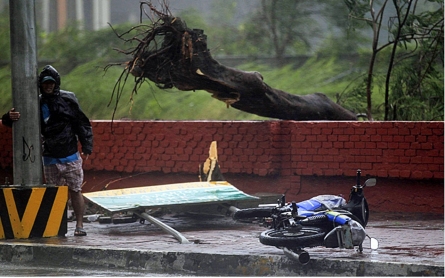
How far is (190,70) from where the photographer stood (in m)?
9.84

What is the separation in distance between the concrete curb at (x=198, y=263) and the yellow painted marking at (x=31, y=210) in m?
0.28

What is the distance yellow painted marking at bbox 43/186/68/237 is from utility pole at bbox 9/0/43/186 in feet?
0.86

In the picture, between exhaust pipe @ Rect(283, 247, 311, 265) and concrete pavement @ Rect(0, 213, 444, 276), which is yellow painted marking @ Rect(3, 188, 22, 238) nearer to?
concrete pavement @ Rect(0, 213, 444, 276)

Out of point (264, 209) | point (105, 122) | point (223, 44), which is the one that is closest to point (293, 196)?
point (105, 122)

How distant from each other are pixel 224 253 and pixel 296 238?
773 millimetres

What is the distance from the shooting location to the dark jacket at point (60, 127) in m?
8.62

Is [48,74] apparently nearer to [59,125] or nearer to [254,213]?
[59,125]

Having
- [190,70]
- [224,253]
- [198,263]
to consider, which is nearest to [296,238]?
[224,253]

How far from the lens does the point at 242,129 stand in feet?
35.6

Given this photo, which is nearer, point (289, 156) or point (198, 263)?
point (198, 263)

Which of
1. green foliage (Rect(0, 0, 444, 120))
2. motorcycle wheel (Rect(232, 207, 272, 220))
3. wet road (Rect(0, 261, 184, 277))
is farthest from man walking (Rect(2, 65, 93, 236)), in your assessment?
green foliage (Rect(0, 0, 444, 120))

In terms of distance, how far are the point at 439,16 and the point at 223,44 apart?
321 inches

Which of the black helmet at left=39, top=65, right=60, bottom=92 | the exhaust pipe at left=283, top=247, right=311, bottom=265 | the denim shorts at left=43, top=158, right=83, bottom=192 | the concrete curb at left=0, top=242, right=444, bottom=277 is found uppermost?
the black helmet at left=39, top=65, right=60, bottom=92

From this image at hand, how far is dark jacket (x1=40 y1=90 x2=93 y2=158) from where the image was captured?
8625mm
